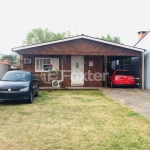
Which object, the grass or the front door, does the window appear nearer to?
the front door

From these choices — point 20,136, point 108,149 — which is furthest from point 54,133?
point 108,149

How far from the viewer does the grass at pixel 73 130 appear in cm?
427

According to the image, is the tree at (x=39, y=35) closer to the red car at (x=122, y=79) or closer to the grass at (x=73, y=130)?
the red car at (x=122, y=79)

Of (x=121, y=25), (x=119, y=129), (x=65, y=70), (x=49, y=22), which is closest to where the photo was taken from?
(x=119, y=129)

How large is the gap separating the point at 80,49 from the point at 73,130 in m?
11.6

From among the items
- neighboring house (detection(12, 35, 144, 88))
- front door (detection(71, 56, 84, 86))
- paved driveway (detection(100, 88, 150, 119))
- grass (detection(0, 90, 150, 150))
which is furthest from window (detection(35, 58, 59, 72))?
grass (detection(0, 90, 150, 150))

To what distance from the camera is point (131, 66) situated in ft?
70.8

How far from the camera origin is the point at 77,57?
17766mm

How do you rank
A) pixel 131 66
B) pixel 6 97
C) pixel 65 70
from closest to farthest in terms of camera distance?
pixel 6 97
pixel 65 70
pixel 131 66

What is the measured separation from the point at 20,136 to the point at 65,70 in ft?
40.2

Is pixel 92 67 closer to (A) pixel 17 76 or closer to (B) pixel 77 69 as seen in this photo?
(B) pixel 77 69

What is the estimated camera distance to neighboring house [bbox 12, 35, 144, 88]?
16203 mm

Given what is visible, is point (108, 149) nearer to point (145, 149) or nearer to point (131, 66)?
point (145, 149)

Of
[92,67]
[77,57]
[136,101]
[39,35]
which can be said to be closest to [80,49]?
[77,57]
